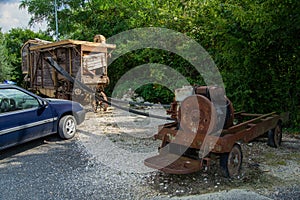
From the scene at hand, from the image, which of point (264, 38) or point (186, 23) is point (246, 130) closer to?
point (264, 38)

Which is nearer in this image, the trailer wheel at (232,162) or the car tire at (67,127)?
the trailer wheel at (232,162)

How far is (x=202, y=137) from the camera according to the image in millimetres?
3584

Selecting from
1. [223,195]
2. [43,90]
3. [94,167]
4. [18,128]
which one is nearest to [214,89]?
[223,195]

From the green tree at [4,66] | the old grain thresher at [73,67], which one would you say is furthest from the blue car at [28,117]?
the green tree at [4,66]

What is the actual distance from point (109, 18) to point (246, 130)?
35.3 ft

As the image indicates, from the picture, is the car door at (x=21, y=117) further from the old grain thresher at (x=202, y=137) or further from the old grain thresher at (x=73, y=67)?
the old grain thresher at (x=73, y=67)

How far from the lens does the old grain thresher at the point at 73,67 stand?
8.02 m

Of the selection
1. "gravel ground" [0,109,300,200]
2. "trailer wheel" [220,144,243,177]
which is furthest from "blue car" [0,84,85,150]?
"trailer wheel" [220,144,243,177]

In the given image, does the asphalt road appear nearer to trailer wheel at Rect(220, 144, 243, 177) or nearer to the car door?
the car door

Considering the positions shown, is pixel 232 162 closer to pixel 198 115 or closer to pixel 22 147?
pixel 198 115

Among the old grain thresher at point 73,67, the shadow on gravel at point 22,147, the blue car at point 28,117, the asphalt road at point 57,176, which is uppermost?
the old grain thresher at point 73,67

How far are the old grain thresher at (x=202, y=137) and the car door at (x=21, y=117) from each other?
243 centimetres

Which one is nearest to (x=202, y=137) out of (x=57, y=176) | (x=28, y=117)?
(x=57, y=176)

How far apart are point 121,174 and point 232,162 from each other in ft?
5.18
